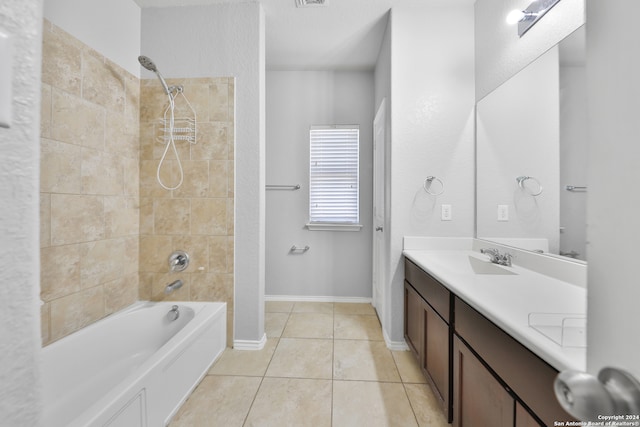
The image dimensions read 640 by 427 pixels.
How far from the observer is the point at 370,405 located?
1486 millimetres

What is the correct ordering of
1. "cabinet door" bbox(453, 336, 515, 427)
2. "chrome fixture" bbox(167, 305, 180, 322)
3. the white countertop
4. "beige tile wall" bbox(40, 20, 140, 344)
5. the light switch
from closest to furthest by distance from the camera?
the light switch → the white countertop → "cabinet door" bbox(453, 336, 515, 427) → "beige tile wall" bbox(40, 20, 140, 344) → "chrome fixture" bbox(167, 305, 180, 322)

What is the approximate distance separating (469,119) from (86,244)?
9.16ft

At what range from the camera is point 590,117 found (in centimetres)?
37

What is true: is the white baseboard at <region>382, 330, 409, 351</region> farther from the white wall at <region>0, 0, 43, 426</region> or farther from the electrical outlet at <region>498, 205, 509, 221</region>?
the white wall at <region>0, 0, 43, 426</region>

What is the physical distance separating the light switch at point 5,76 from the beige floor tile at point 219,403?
1.62 m

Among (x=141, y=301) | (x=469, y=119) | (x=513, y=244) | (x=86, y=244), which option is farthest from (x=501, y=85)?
(x=141, y=301)

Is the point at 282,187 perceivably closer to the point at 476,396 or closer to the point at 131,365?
the point at 131,365

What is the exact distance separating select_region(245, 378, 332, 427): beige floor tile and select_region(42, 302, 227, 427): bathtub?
438mm

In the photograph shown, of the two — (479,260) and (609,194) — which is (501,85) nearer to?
(479,260)

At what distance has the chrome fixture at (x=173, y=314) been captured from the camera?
192cm

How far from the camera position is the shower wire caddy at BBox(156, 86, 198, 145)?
200 cm

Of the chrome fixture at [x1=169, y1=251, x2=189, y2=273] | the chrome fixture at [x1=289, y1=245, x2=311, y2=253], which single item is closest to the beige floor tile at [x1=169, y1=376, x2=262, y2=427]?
the chrome fixture at [x1=169, y1=251, x2=189, y2=273]

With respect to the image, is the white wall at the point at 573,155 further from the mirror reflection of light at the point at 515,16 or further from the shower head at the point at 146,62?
the shower head at the point at 146,62

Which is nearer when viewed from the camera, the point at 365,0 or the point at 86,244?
the point at 86,244
